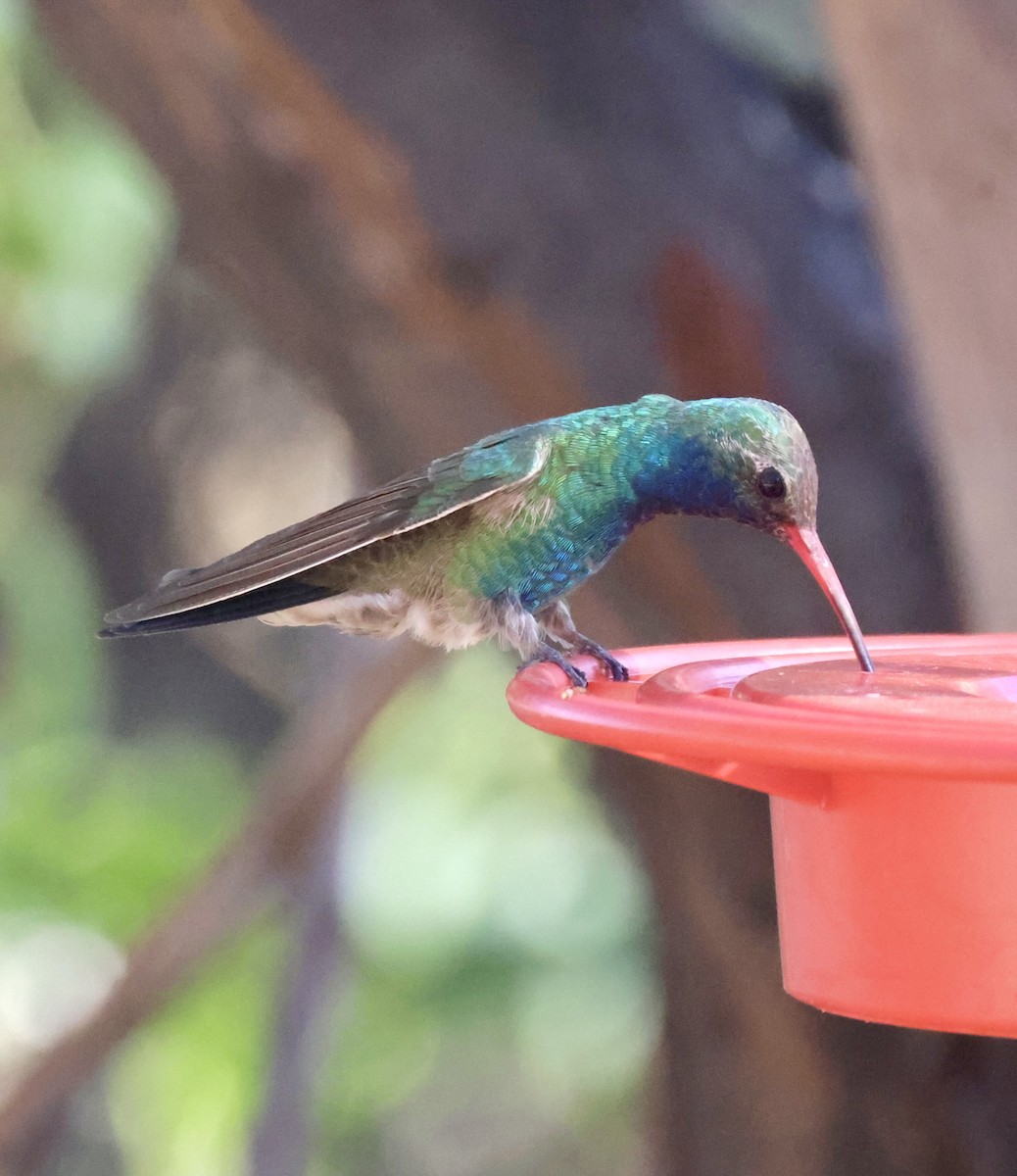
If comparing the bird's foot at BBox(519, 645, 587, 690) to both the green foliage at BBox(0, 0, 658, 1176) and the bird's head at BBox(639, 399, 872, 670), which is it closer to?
the bird's head at BBox(639, 399, 872, 670)

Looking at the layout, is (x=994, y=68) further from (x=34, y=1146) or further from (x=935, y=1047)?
(x=34, y=1146)

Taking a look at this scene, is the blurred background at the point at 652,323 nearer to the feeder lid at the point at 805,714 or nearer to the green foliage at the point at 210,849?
the feeder lid at the point at 805,714

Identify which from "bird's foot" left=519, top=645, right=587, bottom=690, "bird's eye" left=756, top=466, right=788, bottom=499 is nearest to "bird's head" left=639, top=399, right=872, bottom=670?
"bird's eye" left=756, top=466, right=788, bottom=499

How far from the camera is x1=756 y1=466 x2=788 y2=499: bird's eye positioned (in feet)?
5.59

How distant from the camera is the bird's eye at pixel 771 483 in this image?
5.59ft

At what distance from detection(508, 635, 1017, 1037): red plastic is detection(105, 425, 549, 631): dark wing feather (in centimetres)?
48

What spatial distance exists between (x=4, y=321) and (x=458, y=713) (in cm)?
207

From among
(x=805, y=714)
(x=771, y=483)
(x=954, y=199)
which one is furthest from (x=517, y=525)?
(x=805, y=714)

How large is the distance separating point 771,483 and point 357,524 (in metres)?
0.50

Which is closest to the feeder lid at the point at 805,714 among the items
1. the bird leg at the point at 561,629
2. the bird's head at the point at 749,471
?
the bird's head at the point at 749,471

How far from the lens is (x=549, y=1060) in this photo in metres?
4.90

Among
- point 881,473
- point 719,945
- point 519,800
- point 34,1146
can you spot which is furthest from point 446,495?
point 519,800

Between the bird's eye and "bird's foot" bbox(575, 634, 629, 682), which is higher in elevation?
the bird's eye

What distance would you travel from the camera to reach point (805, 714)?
932mm
